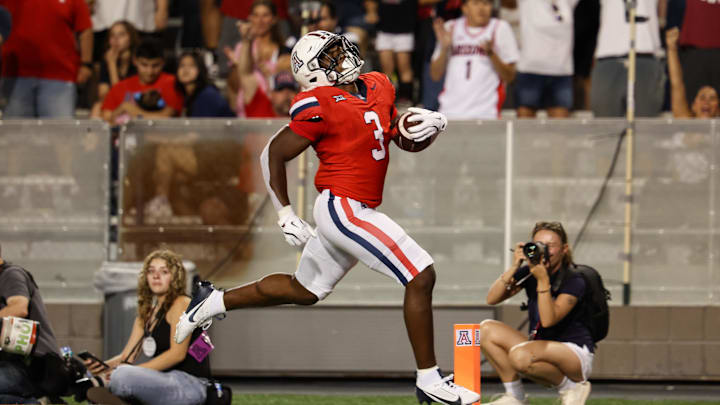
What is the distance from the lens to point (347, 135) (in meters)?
5.90

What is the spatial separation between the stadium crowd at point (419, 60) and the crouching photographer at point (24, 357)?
3118 millimetres

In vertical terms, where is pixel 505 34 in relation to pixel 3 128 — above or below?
above

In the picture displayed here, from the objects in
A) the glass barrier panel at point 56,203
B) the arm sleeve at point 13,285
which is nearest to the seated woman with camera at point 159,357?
the arm sleeve at point 13,285

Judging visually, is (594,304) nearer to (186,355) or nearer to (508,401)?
(508,401)

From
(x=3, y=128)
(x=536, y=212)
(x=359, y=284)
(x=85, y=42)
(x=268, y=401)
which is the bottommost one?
(x=268, y=401)

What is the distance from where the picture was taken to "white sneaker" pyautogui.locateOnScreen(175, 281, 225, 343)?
6.26 m

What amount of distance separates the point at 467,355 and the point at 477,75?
205 inches

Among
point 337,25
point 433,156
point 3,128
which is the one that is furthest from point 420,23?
point 3,128

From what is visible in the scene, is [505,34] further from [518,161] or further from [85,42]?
[85,42]

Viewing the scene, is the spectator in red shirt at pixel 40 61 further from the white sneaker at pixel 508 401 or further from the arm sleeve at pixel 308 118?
the arm sleeve at pixel 308 118

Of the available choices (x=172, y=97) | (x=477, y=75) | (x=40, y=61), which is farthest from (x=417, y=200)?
(x=40, y=61)

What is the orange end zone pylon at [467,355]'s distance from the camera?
5.54 metres

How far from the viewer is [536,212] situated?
31.6ft

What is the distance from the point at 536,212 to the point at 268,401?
2.58 metres
